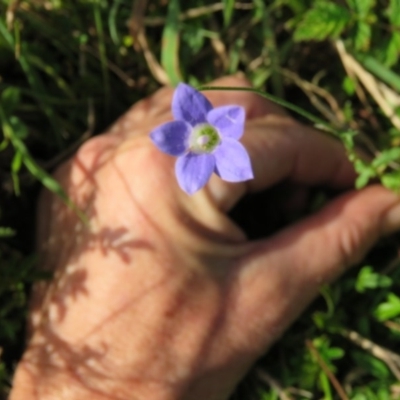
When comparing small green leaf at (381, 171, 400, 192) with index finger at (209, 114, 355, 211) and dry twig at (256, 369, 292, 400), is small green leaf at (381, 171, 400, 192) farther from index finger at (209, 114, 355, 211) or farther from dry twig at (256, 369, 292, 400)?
dry twig at (256, 369, 292, 400)

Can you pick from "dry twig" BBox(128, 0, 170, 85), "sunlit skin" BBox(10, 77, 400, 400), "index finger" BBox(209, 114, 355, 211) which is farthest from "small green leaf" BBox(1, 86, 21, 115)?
"index finger" BBox(209, 114, 355, 211)

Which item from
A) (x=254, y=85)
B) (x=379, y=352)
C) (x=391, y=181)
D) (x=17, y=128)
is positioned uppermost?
(x=17, y=128)

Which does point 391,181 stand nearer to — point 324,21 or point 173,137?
point 324,21

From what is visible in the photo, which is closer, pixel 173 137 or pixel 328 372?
pixel 173 137

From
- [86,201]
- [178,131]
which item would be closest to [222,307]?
[86,201]

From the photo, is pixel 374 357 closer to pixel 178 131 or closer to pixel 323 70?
pixel 323 70

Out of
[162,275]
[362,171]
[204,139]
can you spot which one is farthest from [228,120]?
[162,275]

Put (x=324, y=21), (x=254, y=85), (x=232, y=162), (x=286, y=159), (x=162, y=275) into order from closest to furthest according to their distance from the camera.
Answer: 1. (x=232, y=162)
2. (x=162, y=275)
3. (x=324, y=21)
4. (x=286, y=159)
5. (x=254, y=85)

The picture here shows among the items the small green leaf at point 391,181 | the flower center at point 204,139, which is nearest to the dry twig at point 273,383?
the small green leaf at point 391,181
